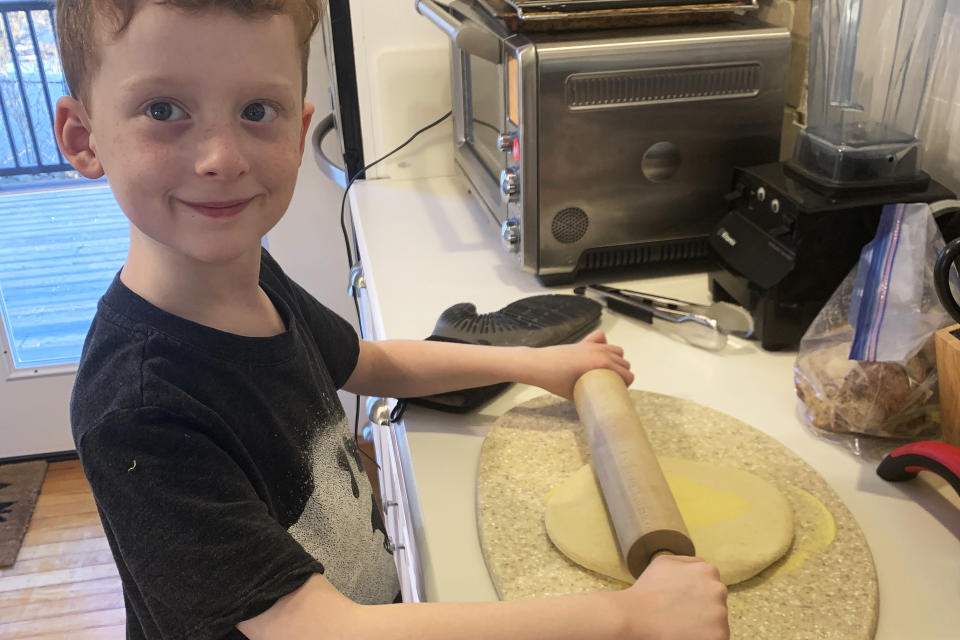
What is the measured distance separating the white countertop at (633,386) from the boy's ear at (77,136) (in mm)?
359

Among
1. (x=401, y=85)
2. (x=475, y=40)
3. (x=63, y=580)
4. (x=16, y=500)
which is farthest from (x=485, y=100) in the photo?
(x=16, y=500)

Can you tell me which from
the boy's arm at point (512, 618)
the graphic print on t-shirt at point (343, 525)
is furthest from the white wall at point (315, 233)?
the boy's arm at point (512, 618)

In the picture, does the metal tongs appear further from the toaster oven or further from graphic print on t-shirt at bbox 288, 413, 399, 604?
graphic print on t-shirt at bbox 288, 413, 399, 604

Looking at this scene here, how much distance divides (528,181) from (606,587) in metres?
0.58

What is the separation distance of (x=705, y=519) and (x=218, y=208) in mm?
427

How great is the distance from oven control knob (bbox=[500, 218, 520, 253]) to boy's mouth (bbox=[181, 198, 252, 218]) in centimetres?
56

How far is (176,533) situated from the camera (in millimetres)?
505

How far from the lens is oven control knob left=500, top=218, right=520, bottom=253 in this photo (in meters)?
1.10


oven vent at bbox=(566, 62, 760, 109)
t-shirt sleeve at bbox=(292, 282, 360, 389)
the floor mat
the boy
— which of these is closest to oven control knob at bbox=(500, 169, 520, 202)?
oven vent at bbox=(566, 62, 760, 109)

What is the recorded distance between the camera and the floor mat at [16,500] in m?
1.93

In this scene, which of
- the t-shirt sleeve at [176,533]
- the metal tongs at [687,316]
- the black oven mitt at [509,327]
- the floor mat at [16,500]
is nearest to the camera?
the t-shirt sleeve at [176,533]

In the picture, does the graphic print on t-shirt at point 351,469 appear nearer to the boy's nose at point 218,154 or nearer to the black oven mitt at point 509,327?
the black oven mitt at point 509,327

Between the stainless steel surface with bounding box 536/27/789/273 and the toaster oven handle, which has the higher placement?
the toaster oven handle

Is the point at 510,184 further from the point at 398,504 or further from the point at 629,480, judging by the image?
the point at 629,480
